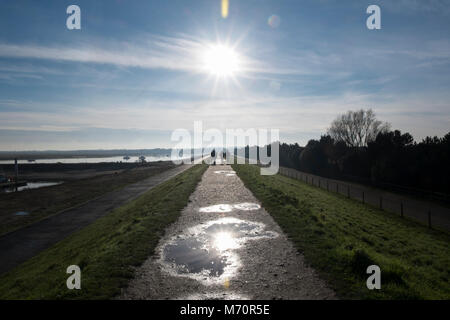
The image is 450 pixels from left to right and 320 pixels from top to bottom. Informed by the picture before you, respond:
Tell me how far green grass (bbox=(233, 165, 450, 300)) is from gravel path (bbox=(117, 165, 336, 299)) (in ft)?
2.02

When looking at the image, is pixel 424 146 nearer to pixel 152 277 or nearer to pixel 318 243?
pixel 318 243

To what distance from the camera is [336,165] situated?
54.7 metres

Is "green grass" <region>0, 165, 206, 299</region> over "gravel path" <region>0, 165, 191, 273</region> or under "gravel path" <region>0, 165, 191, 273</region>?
over

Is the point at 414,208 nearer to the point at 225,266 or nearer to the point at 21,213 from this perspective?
the point at 225,266

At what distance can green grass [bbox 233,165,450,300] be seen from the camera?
750cm

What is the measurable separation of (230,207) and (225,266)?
9618 mm

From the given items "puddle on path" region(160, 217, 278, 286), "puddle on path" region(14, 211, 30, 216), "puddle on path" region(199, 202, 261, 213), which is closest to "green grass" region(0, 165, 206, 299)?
"puddle on path" region(160, 217, 278, 286)

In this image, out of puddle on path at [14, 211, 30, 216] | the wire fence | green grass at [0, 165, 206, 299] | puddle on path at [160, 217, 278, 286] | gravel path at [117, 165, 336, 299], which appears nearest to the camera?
gravel path at [117, 165, 336, 299]

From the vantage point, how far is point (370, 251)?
10.4 metres

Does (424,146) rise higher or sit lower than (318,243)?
higher

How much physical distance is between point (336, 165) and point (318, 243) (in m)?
47.2

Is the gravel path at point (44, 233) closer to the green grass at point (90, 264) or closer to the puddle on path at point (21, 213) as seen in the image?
the green grass at point (90, 264)

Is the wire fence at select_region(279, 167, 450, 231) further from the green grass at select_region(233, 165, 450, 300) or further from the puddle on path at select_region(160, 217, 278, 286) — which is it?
the puddle on path at select_region(160, 217, 278, 286)
